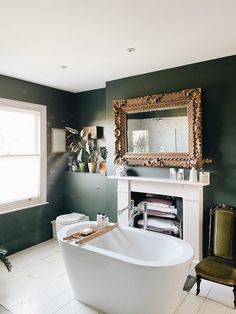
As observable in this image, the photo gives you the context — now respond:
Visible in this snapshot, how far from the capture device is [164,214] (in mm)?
3289

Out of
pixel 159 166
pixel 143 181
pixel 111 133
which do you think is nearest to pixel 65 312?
pixel 143 181

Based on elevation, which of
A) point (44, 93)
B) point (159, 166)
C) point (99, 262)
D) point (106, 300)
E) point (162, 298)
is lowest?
point (106, 300)

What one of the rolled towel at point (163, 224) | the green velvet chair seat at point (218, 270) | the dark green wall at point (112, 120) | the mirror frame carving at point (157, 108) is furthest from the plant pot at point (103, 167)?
the green velvet chair seat at point (218, 270)

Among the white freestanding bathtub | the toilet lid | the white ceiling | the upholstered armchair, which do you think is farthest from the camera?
the toilet lid

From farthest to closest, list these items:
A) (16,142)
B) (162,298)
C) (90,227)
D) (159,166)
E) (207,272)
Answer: (16,142)
(159,166)
(90,227)
(207,272)
(162,298)

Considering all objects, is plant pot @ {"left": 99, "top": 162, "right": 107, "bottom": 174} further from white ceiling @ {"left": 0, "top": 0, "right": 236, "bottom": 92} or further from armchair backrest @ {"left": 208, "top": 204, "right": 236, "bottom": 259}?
armchair backrest @ {"left": 208, "top": 204, "right": 236, "bottom": 259}

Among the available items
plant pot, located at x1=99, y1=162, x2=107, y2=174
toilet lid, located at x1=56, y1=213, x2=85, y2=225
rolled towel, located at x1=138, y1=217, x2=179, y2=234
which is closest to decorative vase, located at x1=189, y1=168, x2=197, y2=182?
rolled towel, located at x1=138, y1=217, x2=179, y2=234

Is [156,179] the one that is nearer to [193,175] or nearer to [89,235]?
[193,175]

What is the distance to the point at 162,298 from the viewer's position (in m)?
2.02

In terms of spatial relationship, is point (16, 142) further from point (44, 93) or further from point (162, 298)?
point (162, 298)

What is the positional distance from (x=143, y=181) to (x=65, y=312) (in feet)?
5.87

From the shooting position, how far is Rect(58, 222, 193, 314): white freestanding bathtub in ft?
6.50

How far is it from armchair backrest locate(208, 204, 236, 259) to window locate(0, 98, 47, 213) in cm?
275

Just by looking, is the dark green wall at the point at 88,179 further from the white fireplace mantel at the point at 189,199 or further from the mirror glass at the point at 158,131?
the white fireplace mantel at the point at 189,199
